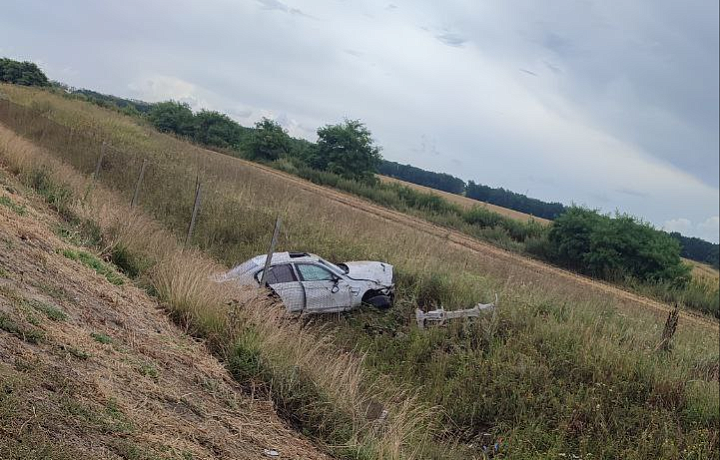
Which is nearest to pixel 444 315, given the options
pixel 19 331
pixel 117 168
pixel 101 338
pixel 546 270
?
pixel 101 338

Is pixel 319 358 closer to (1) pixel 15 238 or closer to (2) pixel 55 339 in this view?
(2) pixel 55 339

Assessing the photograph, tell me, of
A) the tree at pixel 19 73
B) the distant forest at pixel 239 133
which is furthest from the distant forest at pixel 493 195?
the tree at pixel 19 73

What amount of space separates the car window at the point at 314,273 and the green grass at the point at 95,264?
4.63 metres

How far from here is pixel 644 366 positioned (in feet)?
32.9

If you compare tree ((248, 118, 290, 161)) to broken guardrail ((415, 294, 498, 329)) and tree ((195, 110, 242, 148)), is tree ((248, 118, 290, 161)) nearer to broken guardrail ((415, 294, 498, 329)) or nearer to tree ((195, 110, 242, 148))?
tree ((195, 110, 242, 148))

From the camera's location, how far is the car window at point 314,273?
40.5ft

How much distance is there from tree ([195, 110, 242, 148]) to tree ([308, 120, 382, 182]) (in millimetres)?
16132

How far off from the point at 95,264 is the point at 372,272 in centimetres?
702

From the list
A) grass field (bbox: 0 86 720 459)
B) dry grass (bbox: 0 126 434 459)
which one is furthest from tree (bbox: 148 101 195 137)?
dry grass (bbox: 0 126 434 459)

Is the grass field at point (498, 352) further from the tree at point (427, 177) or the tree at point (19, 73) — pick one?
the tree at point (427, 177)

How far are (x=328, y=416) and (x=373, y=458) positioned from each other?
81cm

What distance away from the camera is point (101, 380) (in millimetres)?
4359

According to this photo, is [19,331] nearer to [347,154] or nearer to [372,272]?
[372,272]

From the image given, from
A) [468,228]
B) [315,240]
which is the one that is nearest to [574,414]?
[315,240]
